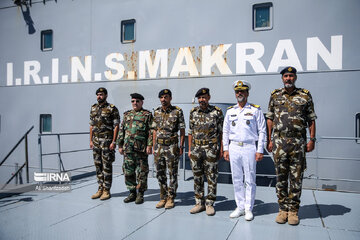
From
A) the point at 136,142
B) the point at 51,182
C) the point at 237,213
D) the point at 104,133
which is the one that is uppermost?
the point at 104,133

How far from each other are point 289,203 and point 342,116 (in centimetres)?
333

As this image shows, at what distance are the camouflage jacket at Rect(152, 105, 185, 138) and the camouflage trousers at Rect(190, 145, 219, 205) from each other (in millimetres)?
356

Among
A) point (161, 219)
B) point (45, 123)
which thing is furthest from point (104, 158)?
point (45, 123)

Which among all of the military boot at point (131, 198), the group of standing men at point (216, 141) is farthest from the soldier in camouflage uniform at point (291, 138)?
the military boot at point (131, 198)

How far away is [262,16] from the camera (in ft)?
20.0

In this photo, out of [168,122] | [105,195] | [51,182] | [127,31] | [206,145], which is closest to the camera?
[206,145]

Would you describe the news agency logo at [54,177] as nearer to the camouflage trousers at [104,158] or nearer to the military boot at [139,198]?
the camouflage trousers at [104,158]

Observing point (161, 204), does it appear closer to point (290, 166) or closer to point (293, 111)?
point (290, 166)

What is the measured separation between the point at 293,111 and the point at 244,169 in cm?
90

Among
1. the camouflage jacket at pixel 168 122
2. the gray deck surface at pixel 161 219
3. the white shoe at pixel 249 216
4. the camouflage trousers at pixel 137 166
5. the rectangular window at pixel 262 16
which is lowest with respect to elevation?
the gray deck surface at pixel 161 219

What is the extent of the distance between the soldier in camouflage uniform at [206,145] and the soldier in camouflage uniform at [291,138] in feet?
2.31

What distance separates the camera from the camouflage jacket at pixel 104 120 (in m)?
4.09

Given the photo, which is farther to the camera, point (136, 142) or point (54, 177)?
point (54, 177)

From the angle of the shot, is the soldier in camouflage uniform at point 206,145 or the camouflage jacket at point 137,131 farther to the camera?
the camouflage jacket at point 137,131
